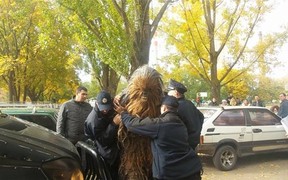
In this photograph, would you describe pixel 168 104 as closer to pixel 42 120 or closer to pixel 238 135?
pixel 42 120

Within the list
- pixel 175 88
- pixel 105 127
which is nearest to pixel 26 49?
pixel 175 88

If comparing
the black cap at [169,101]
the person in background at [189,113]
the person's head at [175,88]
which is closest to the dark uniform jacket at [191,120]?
the person in background at [189,113]

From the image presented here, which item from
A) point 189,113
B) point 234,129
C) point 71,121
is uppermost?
point 189,113

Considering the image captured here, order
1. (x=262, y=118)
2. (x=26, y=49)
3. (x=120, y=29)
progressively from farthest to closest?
(x=26, y=49)
(x=120, y=29)
(x=262, y=118)

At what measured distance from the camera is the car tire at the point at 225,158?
801 centimetres

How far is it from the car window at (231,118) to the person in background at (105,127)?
17.7ft

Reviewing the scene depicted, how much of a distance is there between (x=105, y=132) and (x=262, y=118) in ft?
22.2

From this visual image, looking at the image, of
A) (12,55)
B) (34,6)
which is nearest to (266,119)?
(34,6)

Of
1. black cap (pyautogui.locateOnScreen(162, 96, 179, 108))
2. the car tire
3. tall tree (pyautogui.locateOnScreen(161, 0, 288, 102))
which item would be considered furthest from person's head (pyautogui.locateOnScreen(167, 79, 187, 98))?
tall tree (pyautogui.locateOnScreen(161, 0, 288, 102))

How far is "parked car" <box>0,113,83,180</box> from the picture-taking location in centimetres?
196

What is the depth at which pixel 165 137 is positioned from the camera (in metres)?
2.87

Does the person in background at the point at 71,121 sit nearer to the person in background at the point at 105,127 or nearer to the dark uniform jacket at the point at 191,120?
the dark uniform jacket at the point at 191,120

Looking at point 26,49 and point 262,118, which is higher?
point 26,49

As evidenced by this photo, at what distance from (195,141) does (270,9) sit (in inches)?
622
